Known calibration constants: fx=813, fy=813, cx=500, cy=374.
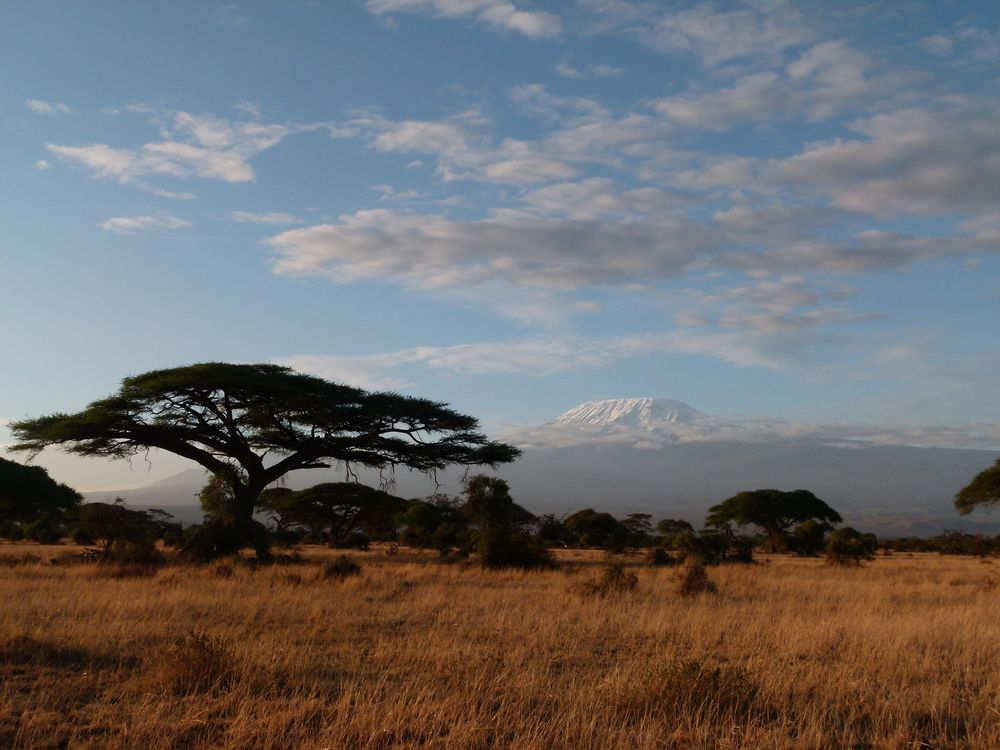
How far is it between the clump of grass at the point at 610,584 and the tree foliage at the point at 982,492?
26944 mm

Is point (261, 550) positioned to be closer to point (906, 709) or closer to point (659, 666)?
point (659, 666)

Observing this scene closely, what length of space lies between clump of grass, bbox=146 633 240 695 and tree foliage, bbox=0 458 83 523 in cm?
3785

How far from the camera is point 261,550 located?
80.1ft

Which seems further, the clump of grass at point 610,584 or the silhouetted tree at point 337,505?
the silhouetted tree at point 337,505

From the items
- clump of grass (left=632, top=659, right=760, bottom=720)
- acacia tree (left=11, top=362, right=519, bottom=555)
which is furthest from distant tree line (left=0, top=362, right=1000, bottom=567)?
clump of grass (left=632, top=659, right=760, bottom=720)

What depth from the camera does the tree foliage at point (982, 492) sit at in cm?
3566

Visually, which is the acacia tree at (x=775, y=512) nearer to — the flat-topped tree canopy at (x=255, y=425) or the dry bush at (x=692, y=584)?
the flat-topped tree canopy at (x=255, y=425)

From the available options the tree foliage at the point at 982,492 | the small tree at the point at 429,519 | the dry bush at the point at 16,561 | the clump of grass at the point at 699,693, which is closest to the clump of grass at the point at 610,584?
the clump of grass at the point at 699,693

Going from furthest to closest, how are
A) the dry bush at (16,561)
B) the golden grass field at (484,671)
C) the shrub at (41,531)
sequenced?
the shrub at (41,531) < the dry bush at (16,561) < the golden grass field at (484,671)

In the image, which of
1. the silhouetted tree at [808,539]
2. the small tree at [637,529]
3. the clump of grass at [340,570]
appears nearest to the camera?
the clump of grass at [340,570]

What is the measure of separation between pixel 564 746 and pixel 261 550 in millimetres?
20698

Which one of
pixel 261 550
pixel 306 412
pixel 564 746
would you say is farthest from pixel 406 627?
pixel 306 412

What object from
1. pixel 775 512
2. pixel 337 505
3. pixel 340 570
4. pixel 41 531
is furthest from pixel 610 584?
pixel 775 512

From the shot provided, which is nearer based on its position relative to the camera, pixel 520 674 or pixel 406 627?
pixel 520 674
